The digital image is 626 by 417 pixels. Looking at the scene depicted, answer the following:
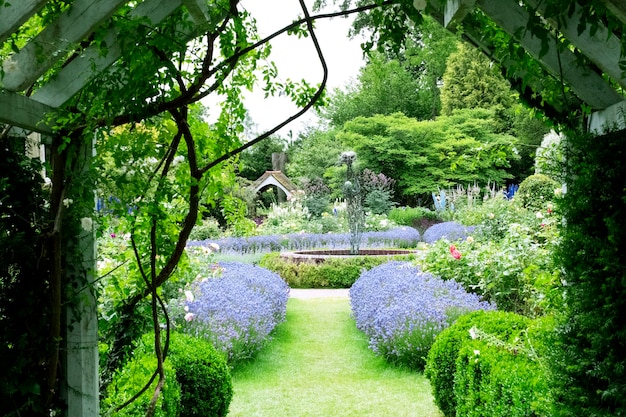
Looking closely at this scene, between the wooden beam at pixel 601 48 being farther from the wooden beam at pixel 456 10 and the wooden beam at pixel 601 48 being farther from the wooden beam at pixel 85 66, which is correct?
the wooden beam at pixel 85 66

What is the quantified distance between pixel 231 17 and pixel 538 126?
2395 cm

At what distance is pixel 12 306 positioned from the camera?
2.17m

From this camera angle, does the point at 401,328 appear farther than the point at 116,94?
Yes

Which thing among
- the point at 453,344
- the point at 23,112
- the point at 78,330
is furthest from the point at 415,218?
the point at 23,112

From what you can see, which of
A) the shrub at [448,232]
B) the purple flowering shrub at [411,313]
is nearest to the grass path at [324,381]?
the purple flowering shrub at [411,313]

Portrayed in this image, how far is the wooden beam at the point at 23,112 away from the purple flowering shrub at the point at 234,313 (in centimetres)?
294

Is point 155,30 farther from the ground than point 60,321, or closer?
farther from the ground

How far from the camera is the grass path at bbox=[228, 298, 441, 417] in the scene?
190 inches

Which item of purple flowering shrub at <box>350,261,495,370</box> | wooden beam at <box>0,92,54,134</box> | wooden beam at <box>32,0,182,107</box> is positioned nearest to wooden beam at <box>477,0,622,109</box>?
→ wooden beam at <box>32,0,182,107</box>

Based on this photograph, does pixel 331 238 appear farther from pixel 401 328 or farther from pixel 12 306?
pixel 12 306

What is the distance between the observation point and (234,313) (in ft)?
19.6

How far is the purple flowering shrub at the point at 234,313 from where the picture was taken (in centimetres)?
558

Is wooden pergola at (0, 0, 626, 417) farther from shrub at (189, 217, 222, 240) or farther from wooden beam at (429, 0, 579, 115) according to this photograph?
shrub at (189, 217, 222, 240)

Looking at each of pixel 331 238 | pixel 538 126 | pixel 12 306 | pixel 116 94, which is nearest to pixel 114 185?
pixel 116 94
